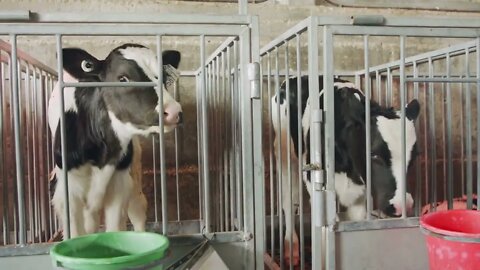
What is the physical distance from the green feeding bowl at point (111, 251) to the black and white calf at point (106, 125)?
1.26ft

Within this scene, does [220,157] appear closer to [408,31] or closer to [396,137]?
[396,137]

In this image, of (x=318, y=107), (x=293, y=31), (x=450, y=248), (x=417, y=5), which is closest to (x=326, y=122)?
(x=318, y=107)

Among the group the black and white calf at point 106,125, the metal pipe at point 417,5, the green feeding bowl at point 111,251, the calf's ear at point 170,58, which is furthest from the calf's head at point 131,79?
the metal pipe at point 417,5

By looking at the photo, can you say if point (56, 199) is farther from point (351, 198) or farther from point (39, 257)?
point (351, 198)

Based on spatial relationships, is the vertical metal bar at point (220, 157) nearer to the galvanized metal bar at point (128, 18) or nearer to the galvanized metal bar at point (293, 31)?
the galvanized metal bar at point (293, 31)

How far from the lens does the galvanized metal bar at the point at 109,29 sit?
125cm

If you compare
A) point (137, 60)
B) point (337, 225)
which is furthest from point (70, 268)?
point (337, 225)

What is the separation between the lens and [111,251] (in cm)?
119

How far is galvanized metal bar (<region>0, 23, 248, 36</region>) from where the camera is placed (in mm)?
1247

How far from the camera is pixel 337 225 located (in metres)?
1.44

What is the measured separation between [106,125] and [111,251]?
0.49 meters

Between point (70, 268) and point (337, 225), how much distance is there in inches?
32.5

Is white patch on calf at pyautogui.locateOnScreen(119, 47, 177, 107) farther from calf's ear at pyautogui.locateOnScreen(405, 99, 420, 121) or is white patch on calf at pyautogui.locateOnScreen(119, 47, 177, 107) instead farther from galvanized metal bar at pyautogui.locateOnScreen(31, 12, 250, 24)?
calf's ear at pyautogui.locateOnScreen(405, 99, 420, 121)

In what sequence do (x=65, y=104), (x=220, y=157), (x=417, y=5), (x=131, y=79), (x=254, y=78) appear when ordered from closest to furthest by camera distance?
1. (x=254, y=78)
2. (x=131, y=79)
3. (x=65, y=104)
4. (x=220, y=157)
5. (x=417, y=5)
